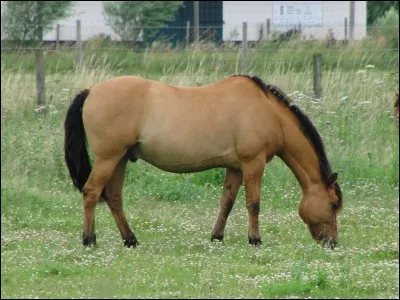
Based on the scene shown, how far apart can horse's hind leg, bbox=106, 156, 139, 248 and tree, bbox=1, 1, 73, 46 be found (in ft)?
41.6

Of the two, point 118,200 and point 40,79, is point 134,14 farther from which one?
point 118,200

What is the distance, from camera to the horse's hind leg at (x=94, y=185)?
9.60 metres

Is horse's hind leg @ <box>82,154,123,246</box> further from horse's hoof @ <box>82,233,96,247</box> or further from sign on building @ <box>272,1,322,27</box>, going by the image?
sign on building @ <box>272,1,322,27</box>

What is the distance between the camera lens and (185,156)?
9891mm

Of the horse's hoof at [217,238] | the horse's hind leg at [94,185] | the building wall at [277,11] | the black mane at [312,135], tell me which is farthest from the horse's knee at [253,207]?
the building wall at [277,11]

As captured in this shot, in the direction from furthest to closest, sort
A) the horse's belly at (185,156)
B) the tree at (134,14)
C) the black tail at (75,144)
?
the tree at (134,14) → the black tail at (75,144) → the horse's belly at (185,156)

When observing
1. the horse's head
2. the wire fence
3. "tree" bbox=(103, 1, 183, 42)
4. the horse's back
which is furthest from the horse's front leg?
"tree" bbox=(103, 1, 183, 42)

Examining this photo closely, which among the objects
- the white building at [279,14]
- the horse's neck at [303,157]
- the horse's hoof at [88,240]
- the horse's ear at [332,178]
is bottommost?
the horse's hoof at [88,240]

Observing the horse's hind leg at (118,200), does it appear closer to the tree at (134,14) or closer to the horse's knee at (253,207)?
the horse's knee at (253,207)

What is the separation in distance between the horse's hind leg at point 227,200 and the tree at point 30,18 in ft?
41.6

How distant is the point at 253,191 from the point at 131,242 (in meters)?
1.29

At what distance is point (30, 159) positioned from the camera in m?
12.6

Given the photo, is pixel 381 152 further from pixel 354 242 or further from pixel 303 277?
pixel 303 277

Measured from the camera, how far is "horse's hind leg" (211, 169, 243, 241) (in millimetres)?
10086
